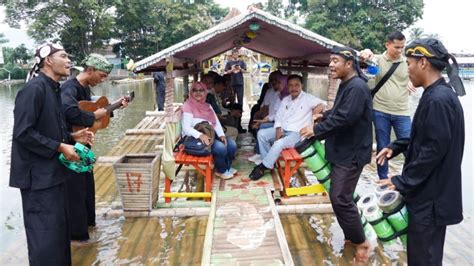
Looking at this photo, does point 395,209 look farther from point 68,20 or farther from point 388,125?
point 68,20

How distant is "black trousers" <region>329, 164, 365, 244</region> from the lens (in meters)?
3.17

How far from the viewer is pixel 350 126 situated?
3072 mm

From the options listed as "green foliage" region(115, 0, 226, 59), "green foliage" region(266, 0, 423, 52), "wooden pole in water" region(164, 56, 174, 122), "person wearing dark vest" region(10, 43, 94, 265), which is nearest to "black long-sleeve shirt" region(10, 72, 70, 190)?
"person wearing dark vest" region(10, 43, 94, 265)

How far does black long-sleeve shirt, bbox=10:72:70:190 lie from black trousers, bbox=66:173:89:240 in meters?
0.81

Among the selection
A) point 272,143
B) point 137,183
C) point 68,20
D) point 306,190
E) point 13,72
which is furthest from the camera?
point 68,20

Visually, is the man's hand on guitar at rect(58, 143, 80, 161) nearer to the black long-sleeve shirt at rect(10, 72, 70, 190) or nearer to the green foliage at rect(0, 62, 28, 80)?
the black long-sleeve shirt at rect(10, 72, 70, 190)

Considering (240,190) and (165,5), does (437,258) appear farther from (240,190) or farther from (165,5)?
(165,5)

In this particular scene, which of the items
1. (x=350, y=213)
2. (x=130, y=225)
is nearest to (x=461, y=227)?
(x=350, y=213)

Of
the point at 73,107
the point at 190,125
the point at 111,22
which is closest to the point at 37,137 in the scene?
the point at 73,107

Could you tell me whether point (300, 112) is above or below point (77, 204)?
above

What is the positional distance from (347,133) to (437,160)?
106cm

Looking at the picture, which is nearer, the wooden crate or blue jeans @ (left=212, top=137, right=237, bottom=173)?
the wooden crate

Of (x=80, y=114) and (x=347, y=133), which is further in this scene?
(x=80, y=114)

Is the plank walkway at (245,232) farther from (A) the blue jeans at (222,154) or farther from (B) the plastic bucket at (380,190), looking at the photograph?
(B) the plastic bucket at (380,190)
